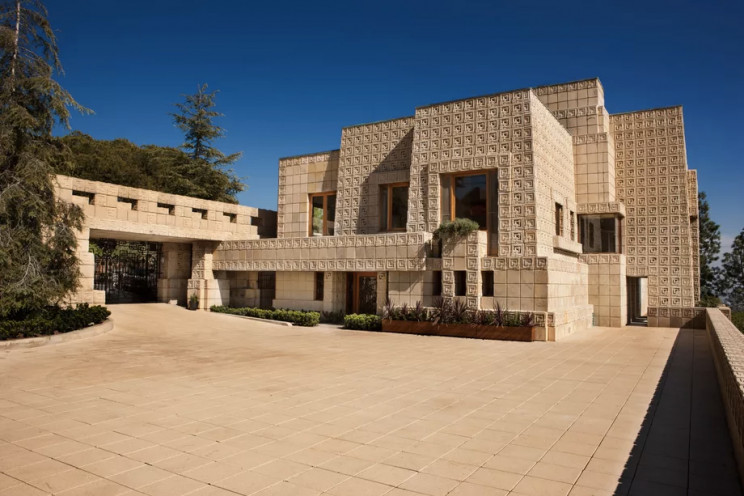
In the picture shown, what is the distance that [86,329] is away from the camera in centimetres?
1331

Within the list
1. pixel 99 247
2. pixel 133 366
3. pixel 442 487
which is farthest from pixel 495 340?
pixel 99 247

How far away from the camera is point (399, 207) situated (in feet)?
65.9

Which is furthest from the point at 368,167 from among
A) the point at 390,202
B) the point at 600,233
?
the point at 600,233

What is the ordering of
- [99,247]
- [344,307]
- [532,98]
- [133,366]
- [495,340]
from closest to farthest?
[133,366] < [495,340] < [532,98] < [344,307] < [99,247]

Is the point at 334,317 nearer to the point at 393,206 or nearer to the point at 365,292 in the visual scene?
the point at 365,292

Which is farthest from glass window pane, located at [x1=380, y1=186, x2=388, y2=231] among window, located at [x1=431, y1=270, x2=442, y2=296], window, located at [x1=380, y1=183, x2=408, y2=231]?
window, located at [x1=431, y1=270, x2=442, y2=296]

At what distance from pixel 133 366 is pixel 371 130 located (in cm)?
1397

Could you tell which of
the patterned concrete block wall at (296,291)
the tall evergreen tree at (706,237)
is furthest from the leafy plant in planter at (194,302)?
the tall evergreen tree at (706,237)

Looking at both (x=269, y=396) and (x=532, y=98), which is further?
(x=532, y=98)

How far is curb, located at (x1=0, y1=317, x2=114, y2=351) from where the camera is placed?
11.0 m

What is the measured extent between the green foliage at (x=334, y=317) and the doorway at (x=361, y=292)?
1.48ft

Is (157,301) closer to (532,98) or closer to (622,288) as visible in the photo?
(532,98)

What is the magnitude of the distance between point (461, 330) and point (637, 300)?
13.1m

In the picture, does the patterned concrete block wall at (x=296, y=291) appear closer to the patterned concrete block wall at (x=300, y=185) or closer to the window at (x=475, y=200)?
the patterned concrete block wall at (x=300, y=185)
